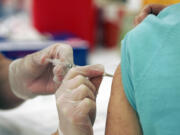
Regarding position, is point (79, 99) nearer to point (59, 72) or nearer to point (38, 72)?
point (59, 72)

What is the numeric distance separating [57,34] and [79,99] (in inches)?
68.7

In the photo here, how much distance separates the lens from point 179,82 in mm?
605

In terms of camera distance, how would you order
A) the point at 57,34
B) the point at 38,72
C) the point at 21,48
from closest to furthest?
1. the point at 38,72
2. the point at 21,48
3. the point at 57,34

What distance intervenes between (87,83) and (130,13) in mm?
1848

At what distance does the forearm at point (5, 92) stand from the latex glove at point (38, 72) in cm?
5

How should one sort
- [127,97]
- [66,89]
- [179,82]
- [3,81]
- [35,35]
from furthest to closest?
[35,35]
[3,81]
[66,89]
[127,97]
[179,82]

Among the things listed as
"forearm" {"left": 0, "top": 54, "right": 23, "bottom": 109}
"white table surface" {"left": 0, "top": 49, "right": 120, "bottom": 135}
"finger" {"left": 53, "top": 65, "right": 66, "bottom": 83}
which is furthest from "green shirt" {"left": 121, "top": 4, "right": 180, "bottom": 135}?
"forearm" {"left": 0, "top": 54, "right": 23, "bottom": 109}

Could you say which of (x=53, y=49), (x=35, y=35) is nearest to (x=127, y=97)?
(x=53, y=49)

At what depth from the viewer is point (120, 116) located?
712mm

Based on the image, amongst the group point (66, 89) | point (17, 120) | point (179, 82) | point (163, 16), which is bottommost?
point (17, 120)

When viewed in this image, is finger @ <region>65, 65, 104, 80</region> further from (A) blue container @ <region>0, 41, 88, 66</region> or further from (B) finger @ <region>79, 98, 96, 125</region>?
(A) blue container @ <region>0, 41, 88, 66</region>

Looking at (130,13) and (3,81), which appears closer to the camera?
(3,81)

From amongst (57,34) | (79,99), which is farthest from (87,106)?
(57,34)

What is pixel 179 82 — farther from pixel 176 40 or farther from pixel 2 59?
pixel 2 59
